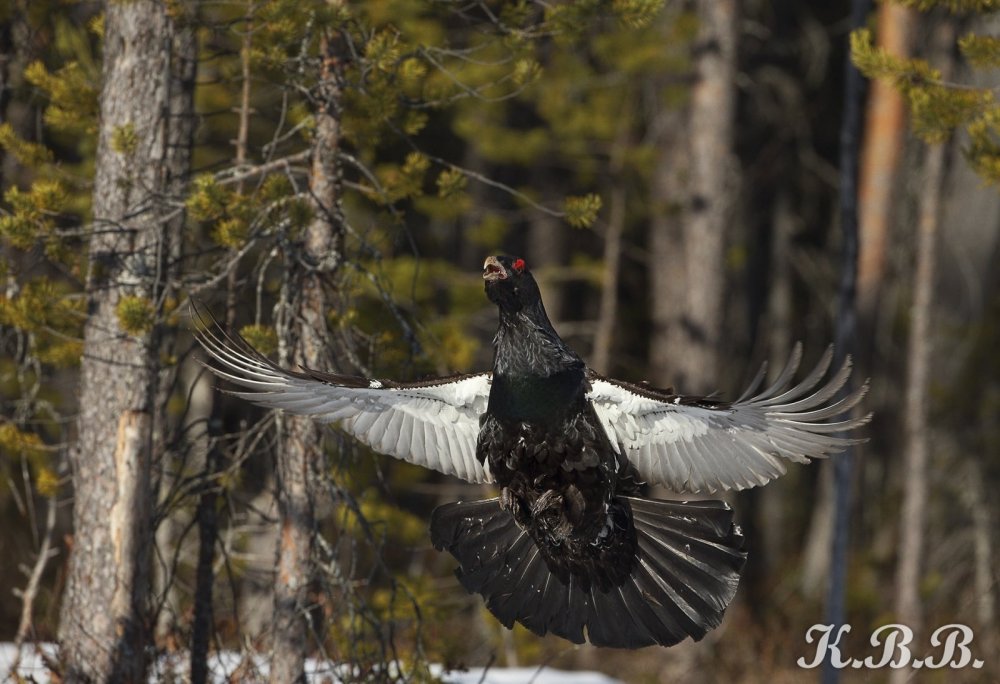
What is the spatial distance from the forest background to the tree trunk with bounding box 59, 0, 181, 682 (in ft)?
0.06

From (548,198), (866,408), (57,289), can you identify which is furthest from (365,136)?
(866,408)

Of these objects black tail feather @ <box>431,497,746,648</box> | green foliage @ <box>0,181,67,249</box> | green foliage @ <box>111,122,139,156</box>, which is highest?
green foliage @ <box>111,122,139,156</box>

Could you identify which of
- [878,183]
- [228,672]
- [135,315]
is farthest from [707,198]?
[135,315]

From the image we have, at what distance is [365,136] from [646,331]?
1218 centimetres

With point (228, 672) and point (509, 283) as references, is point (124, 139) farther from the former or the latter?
point (228, 672)

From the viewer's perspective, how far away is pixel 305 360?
5.75 metres

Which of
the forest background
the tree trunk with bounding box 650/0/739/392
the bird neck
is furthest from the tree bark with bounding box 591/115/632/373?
the bird neck

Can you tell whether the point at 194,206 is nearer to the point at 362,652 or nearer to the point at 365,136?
the point at 365,136

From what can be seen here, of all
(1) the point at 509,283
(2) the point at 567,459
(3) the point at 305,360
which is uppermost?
(1) the point at 509,283

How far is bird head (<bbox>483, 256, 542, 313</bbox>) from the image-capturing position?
5.27 m

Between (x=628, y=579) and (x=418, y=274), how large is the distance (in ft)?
14.3

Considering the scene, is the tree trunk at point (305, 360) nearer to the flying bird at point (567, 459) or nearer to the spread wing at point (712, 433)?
the flying bird at point (567, 459)

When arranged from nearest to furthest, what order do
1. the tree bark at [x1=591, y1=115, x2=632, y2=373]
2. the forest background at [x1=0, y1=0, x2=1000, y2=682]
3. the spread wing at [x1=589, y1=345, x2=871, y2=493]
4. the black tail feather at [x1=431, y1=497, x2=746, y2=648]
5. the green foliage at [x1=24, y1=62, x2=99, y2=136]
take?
the spread wing at [x1=589, y1=345, x2=871, y2=493]
the black tail feather at [x1=431, y1=497, x2=746, y2=648]
the forest background at [x1=0, y1=0, x2=1000, y2=682]
the green foliage at [x1=24, y1=62, x2=99, y2=136]
the tree bark at [x1=591, y1=115, x2=632, y2=373]

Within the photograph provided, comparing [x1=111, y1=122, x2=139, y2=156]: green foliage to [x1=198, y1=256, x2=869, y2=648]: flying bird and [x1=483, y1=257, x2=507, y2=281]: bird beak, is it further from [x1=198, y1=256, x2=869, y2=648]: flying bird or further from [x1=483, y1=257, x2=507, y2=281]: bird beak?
[x1=483, y1=257, x2=507, y2=281]: bird beak
